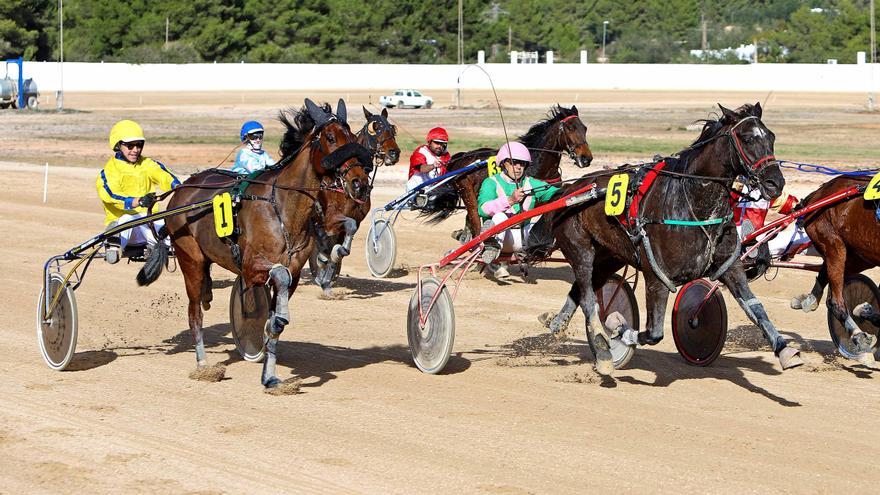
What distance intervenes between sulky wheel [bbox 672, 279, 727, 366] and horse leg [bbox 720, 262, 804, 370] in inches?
22.0

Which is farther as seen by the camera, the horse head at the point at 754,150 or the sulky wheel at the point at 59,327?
the sulky wheel at the point at 59,327

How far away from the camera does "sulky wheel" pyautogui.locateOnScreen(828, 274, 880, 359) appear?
348 inches

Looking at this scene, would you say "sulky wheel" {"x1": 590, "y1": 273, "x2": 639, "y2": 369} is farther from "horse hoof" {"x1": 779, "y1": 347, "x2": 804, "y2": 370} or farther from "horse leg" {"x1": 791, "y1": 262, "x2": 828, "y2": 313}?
"horse hoof" {"x1": 779, "y1": 347, "x2": 804, "y2": 370}

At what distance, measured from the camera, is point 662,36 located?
97438 mm

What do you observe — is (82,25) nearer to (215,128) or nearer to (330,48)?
(330,48)

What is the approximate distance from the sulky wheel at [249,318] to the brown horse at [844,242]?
389cm

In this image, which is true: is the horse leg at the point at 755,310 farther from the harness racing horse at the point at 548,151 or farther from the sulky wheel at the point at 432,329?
the harness racing horse at the point at 548,151

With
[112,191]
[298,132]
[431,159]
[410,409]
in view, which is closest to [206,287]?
[112,191]

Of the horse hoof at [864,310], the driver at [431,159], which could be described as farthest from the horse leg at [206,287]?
the driver at [431,159]

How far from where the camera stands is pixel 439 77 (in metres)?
69.2

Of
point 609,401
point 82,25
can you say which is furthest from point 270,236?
point 82,25

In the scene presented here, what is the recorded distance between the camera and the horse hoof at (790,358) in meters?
7.10

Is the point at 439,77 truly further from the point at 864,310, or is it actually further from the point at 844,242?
the point at 864,310

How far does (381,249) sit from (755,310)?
252 inches
